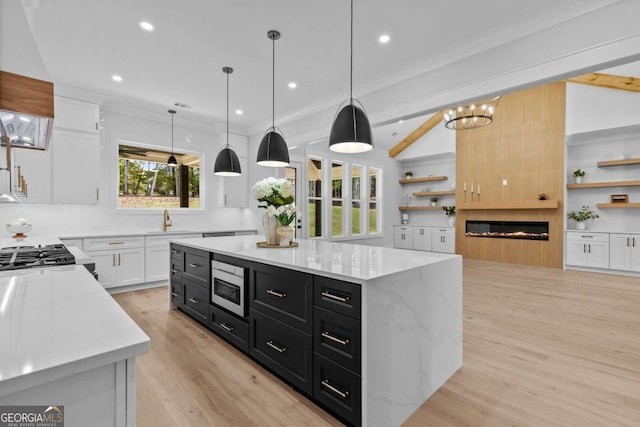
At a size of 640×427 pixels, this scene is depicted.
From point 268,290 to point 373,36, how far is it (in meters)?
2.60

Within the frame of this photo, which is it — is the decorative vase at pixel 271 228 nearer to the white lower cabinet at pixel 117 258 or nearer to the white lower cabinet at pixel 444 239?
the white lower cabinet at pixel 117 258

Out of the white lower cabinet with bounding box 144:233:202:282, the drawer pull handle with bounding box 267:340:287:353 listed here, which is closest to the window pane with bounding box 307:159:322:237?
the white lower cabinet with bounding box 144:233:202:282

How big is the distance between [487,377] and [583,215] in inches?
230

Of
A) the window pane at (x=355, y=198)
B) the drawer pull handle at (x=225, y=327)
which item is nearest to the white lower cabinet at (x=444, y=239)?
the window pane at (x=355, y=198)

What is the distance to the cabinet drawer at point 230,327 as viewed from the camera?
8.05 ft

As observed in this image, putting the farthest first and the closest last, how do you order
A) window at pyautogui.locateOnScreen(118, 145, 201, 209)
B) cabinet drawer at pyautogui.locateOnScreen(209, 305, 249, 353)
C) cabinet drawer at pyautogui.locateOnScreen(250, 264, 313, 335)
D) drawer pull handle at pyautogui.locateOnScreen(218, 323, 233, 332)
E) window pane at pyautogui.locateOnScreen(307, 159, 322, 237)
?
window pane at pyautogui.locateOnScreen(307, 159, 322, 237)
window at pyautogui.locateOnScreen(118, 145, 201, 209)
drawer pull handle at pyautogui.locateOnScreen(218, 323, 233, 332)
cabinet drawer at pyautogui.locateOnScreen(209, 305, 249, 353)
cabinet drawer at pyautogui.locateOnScreen(250, 264, 313, 335)

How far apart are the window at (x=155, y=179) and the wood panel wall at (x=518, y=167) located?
616 cm

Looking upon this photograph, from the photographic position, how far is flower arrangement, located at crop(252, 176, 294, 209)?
2.79 metres

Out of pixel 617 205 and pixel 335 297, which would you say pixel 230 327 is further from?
pixel 617 205

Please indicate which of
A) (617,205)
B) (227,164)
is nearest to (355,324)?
(227,164)

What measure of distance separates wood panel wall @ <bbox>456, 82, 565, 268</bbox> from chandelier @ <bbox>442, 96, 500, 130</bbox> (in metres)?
1.63

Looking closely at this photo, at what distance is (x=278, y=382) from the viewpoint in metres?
2.13

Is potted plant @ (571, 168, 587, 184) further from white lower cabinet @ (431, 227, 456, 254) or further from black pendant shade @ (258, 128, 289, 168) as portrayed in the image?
black pendant shade @ (258, 128, 289, 168)

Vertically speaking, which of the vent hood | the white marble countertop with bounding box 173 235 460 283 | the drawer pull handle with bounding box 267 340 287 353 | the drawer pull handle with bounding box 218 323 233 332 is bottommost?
the drawer pull handle with bounding box 218 323 233 332
